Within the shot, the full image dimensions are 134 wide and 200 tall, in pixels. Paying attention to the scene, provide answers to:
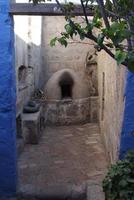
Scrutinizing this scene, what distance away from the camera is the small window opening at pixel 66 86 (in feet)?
41.5

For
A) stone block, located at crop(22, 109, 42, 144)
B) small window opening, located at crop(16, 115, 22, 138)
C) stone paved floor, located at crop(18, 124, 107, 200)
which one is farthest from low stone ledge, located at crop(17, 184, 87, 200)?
stone block, located at crop(22, 109, 42, 144)

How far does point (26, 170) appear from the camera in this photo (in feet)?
24.2

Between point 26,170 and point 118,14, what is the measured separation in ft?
17.4

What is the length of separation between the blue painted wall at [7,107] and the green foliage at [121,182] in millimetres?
1903

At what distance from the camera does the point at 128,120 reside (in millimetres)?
5199

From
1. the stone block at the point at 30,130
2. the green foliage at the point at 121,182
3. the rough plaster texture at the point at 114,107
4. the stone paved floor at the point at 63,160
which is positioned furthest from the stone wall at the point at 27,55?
the green foliage at the point at 121,182

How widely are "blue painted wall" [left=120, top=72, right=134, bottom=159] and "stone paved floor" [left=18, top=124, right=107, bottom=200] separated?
889mm

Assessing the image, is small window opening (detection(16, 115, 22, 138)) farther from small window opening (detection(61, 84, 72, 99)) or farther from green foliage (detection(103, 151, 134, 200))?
green foliage (detection(103, 151, 134, 200))

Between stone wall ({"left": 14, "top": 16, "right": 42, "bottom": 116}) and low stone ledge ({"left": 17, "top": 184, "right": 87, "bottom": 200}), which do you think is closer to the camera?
low stone ledge ({"left": 17, "top": 184, "right": 87, "bottom": 200})

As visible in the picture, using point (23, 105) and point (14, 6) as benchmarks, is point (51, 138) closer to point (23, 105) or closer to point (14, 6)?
point (23, 105)

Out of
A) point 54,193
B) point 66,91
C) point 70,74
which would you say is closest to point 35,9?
point 54,193

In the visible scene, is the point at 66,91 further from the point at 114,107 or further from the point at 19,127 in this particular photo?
the point at 114,107

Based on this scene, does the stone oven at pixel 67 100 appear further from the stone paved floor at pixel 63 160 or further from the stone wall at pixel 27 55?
the stone paved floor at pixel 63 160

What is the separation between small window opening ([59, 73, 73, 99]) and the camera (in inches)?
498
